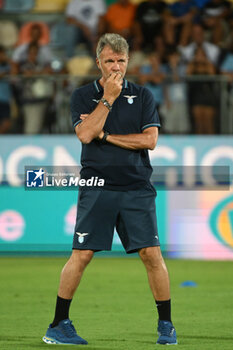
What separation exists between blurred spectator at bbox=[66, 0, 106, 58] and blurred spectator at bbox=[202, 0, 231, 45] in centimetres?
201

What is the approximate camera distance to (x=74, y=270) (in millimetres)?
5770

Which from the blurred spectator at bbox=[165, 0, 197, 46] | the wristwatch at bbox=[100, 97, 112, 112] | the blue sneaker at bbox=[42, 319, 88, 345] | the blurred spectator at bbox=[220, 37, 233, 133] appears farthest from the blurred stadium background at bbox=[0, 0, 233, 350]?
the wristwatch at bbox=[100, 97, 112, 112]

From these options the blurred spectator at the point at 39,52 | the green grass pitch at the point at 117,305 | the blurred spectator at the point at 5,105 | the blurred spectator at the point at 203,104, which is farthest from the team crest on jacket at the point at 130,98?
the blurred spectator at the point at 39,52

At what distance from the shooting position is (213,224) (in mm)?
12789

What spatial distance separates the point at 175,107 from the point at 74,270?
795 cm

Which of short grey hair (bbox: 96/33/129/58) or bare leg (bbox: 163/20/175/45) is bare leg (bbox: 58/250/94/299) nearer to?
short grey hair (bbox: 96/33/129/58)

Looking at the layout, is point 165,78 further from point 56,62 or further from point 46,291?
point 46,291

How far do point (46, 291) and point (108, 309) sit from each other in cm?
153

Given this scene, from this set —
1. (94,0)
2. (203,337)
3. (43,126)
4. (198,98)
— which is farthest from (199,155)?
(203,337)

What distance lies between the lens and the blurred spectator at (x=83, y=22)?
15477 mm

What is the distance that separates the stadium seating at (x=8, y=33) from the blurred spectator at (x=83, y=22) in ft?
3.37

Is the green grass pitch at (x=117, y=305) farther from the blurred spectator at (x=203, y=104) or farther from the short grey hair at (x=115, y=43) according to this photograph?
the blurred spectator at (x=203, y=104)

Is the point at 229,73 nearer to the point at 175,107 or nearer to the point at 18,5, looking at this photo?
the point at 175,107

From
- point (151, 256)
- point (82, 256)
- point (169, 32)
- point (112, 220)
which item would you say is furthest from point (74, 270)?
point (169, 32)
